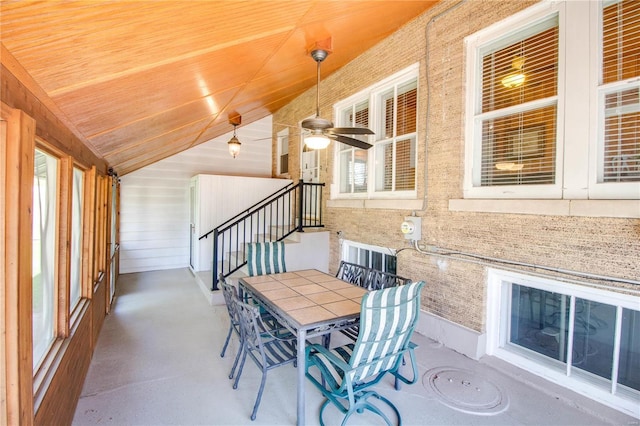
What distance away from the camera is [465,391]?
106 inches

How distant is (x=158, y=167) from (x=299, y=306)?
617cm

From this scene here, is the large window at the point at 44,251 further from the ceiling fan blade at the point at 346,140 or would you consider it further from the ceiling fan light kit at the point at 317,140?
the ceiling fan blade at the point at 346,140

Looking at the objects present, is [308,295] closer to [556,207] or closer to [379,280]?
[379,280]

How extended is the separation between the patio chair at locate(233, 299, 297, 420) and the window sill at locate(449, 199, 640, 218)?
2288 mm

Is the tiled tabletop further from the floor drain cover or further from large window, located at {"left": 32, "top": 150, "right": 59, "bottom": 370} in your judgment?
large window, located at {"left": 32, "top": 150, "right": 59, "bottom": 370}

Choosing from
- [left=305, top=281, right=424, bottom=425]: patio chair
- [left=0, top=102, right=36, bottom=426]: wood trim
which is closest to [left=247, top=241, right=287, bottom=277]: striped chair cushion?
[left=305, top=281, right=424, bottom=425]: patio chair

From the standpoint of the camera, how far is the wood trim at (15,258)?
3.83 feet

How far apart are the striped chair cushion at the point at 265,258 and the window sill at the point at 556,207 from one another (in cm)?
232

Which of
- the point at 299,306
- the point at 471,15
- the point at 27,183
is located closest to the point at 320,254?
the point at 299,306

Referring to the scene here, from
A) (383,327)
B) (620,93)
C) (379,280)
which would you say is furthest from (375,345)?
(620,93)

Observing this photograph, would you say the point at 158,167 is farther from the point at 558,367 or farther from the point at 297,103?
the point at 558,367

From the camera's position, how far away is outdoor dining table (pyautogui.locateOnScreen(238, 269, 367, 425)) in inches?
88.8

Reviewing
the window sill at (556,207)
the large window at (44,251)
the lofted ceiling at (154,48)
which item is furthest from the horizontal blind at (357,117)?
the large window at (44,251)

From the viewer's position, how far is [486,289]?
125 inches
